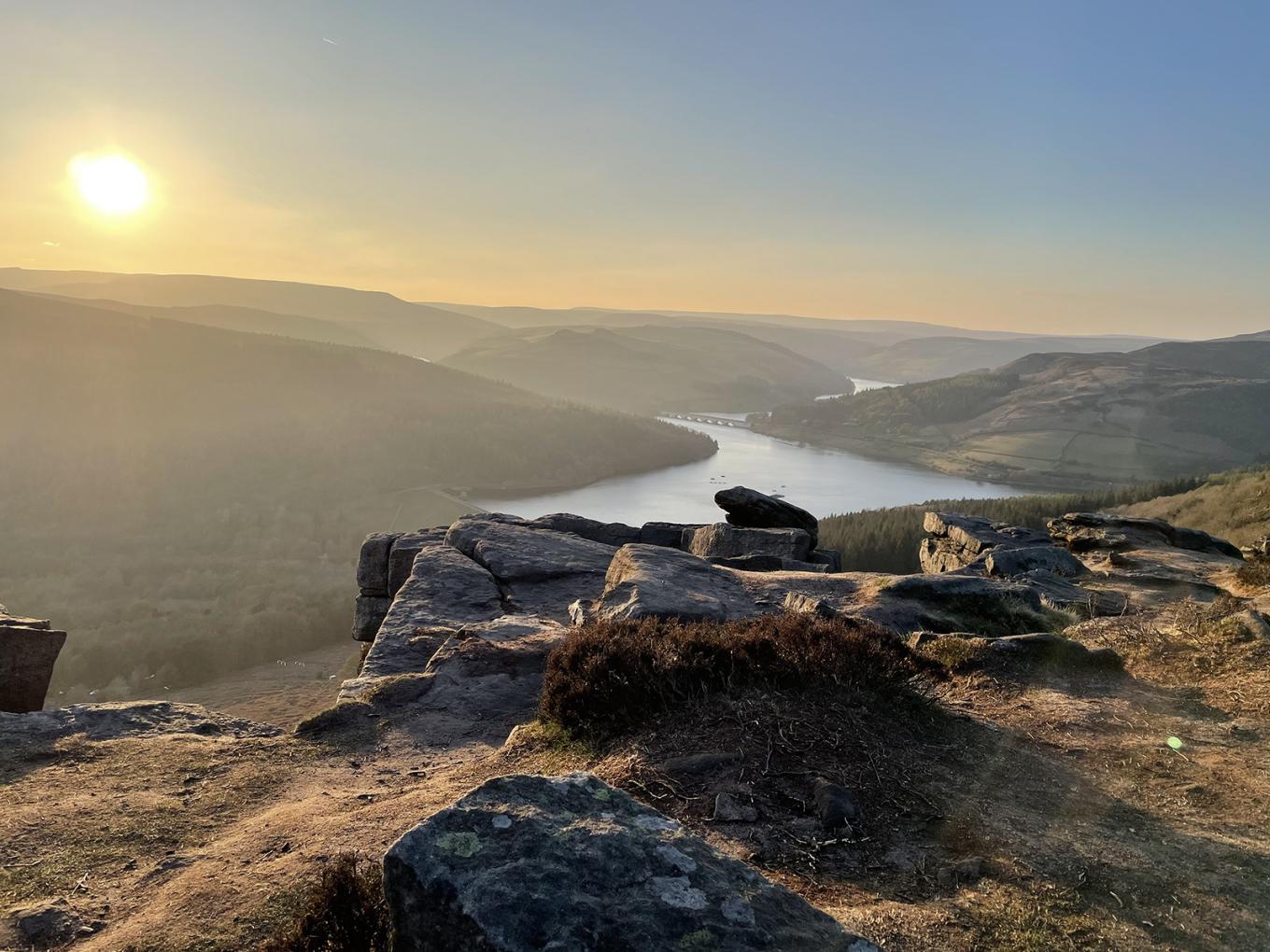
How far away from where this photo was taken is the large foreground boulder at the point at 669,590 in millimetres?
12578

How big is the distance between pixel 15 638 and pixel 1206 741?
1714 centimetres

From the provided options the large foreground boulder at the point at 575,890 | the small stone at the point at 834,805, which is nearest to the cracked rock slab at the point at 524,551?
the small stone at the point at 834,805

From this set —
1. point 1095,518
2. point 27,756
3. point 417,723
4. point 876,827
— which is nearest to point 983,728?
point 876,827

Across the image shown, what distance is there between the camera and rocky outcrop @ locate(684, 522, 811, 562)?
79.9ft

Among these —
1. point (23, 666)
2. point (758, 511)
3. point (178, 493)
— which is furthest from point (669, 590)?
point (178, 493)

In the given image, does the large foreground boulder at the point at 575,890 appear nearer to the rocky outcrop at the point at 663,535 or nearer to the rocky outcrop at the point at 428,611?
the rocky outcrop at the point at 428,611

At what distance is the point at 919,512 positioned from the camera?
336 ft

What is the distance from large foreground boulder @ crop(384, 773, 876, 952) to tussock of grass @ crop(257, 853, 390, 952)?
759mm

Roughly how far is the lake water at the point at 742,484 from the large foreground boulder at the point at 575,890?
11658cm

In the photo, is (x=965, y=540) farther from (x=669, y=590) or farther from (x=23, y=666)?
(x=23, y=666)

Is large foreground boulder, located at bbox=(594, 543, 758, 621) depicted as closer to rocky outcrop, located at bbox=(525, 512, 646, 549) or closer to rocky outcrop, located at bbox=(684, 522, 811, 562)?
rocky outcrop, located at bbox=(684, 522, 811, 562)

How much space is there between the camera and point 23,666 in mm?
12055

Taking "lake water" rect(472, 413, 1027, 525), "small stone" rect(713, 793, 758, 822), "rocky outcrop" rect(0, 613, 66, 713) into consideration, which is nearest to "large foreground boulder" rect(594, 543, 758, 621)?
"small stone" rect(713, 793, 758, 822)

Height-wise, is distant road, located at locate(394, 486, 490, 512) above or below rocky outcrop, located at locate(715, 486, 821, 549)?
below
